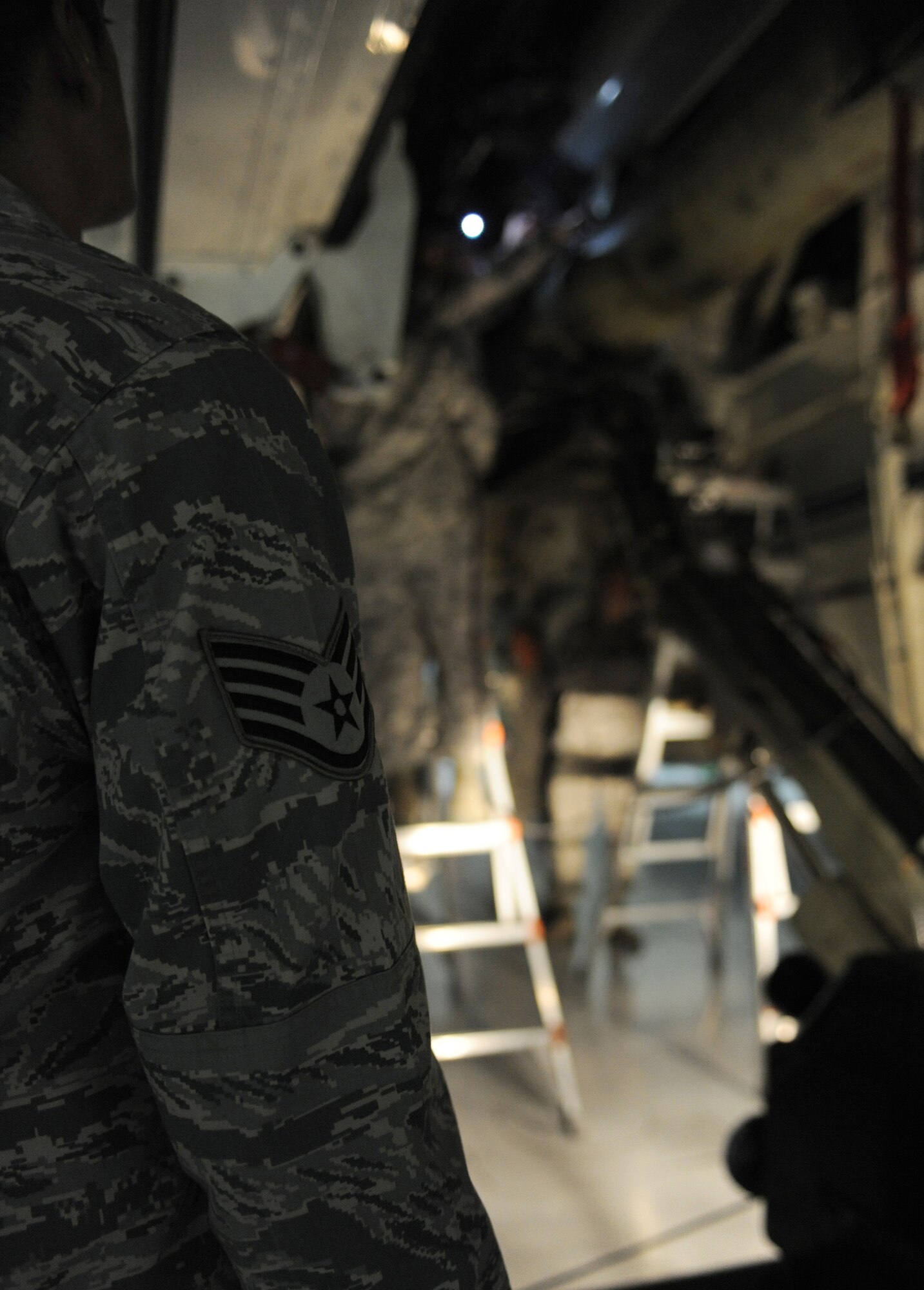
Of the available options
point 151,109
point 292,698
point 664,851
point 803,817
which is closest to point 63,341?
point 292,698

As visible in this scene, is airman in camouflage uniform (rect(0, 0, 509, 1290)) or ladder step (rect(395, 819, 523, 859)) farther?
ladder step (rect(395, 819, 523, 859))

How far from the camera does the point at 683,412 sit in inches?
129

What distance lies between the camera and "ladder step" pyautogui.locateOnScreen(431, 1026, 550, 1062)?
223 cm

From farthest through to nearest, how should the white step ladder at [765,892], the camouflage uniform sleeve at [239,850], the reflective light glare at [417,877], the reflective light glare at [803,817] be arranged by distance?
the reflective light glare at [803,817]
the reflective light glare at [417,877]
the white step ladder at [765,892]
the camouflage uniform sleeve at [239,850]

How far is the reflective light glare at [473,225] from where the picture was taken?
2.11 m

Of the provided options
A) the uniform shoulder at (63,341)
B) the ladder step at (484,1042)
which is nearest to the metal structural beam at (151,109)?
the uniform shoulder at (63,341)

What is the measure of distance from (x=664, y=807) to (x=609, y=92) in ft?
7.05

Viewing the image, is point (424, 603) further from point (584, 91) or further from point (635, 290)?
point (584, 91)

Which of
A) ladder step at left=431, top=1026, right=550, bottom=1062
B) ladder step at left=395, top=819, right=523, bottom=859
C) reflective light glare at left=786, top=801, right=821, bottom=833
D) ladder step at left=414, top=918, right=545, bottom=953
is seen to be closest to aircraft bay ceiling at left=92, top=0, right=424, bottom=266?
ladder step at left=395, top=819, right=523, bottom=859

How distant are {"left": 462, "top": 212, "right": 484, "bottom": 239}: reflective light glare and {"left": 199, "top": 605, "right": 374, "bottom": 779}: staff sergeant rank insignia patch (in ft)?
6.02

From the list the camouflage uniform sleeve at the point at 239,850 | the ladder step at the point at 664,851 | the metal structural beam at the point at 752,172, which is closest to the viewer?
the camouflage uniform sleeve at the point at 239,850

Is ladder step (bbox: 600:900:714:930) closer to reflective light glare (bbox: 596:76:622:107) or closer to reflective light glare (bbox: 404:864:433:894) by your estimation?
reflective light glare (bbox: 404:864:433:894)

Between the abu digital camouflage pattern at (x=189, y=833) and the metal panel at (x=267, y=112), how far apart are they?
0.72 meters

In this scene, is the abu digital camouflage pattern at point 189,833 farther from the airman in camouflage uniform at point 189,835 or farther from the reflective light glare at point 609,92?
the reflective light glare at point 609,92
